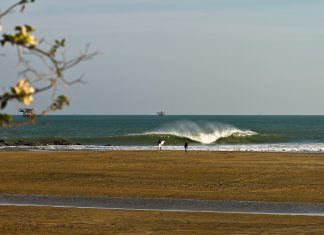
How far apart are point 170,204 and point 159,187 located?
538cm

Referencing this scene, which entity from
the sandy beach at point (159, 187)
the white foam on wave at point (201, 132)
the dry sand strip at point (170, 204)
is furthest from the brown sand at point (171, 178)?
the white foam on wave at point (201, 132)

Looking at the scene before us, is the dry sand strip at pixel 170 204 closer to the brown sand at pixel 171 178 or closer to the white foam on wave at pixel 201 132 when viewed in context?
Result: the brown sand at pixel 171 178

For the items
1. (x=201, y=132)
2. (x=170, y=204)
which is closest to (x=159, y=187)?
(x=170, y=204)

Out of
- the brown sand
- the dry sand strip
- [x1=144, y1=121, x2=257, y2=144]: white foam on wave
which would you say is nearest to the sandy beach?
the brown sand

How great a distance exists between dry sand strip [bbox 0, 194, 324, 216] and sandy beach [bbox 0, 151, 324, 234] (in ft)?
3.65

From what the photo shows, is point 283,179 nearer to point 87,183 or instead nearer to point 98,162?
point 87,183

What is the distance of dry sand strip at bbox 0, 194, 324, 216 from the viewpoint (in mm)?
24438

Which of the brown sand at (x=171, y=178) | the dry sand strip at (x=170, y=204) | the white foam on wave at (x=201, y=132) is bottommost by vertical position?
the dry sand strip at (x=170, y=204)

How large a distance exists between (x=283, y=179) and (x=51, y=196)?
40.0 feet

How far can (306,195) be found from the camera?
2819cm

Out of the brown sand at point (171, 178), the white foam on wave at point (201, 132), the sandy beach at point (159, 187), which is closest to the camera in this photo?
the sandy beach at point (159, 187)

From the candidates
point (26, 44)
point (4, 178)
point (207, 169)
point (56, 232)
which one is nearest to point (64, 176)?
point (4, 178)

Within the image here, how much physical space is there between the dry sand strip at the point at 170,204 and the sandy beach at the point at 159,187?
1113 millimetres

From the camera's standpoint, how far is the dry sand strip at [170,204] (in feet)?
80.2
